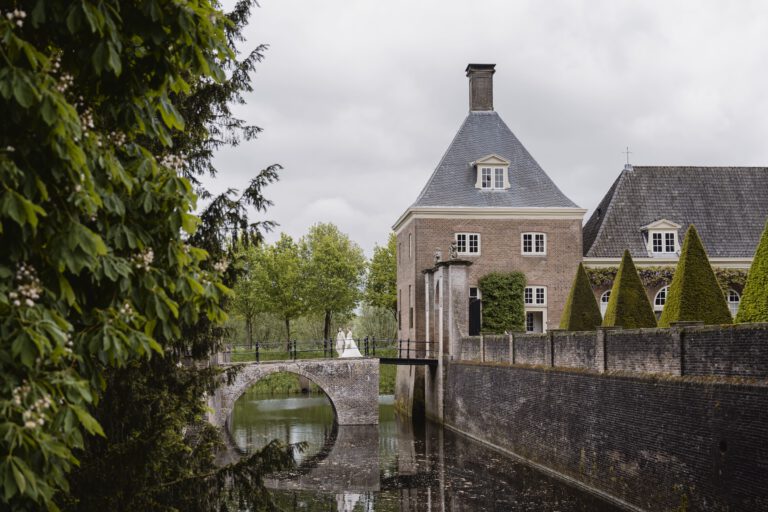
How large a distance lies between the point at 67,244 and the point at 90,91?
1445mm

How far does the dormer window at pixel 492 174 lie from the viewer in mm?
34219

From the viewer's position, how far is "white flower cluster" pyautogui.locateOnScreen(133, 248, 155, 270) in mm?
4953

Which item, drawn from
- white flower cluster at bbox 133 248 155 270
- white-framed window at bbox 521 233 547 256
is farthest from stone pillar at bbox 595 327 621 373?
white-framed window at bbox 521 233 547 256

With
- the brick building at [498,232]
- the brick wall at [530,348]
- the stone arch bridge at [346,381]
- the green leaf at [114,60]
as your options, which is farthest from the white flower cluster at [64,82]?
the brick building at [498,232]

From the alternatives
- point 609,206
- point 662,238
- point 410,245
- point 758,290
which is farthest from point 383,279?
point 758,290

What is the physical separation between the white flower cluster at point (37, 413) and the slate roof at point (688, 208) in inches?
1219

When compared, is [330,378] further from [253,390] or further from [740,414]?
[740,414]

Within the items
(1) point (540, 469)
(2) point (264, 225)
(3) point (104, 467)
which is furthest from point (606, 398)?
(3) point (104, 467)

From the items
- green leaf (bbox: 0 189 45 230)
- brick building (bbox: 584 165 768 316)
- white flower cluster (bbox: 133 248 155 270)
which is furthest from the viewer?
brick building (bbox: 584 165 768 316)

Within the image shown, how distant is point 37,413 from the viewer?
4.21m

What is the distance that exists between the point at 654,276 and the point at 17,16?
31544 millimetres

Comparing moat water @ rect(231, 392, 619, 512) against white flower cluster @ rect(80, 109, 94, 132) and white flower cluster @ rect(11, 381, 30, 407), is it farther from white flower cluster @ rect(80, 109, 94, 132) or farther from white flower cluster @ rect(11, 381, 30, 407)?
white flower cluster @ rect(11, 381, 30, 407)

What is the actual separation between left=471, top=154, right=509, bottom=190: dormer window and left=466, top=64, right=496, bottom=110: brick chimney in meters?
3.38

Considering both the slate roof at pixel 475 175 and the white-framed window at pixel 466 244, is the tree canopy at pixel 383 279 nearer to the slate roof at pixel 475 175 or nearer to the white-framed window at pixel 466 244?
the slate roof at pixel 475 175
